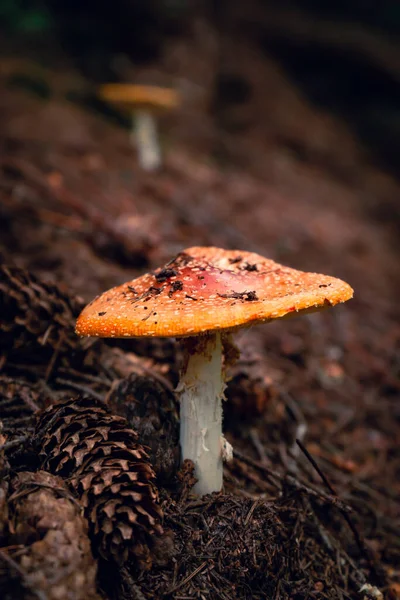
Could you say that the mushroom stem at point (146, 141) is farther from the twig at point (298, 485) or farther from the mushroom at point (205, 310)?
the twig at point (298, 485)

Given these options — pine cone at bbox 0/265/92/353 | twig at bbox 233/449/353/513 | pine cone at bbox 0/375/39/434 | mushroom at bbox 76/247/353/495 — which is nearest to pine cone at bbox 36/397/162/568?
pine cone at bbox 0/375/39/434

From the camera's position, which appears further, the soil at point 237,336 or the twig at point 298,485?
the twig at point 298,485

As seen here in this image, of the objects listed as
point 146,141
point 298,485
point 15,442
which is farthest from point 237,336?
point 146,141

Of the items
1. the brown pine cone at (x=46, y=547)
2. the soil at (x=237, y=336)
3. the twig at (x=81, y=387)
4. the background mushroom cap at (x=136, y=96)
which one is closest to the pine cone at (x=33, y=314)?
the soil at (x=237, y=336)

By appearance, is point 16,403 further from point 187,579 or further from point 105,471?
point 187,579

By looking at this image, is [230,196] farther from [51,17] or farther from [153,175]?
[51,17]

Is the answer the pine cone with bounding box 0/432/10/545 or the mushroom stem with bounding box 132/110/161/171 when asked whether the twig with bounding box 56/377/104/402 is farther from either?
the mushroom stem with bounding box 132/110/161/171

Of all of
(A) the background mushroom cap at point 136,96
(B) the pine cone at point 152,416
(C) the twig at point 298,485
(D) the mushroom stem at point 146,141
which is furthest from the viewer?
(D) the mushroom stem at point 146,141
